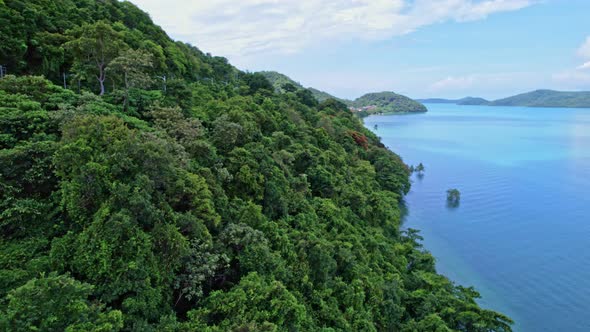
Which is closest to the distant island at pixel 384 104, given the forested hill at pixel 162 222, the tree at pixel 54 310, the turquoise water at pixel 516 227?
the turquoise water at pixel 516 227

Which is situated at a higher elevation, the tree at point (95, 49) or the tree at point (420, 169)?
the tree at point (95, 49)

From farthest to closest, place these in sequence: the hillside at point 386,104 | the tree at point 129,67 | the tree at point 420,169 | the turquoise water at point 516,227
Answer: the hillside at point 386,104 < the tree at point 420,169 < the turquoise water at point 516,227 < the tree at point 129,67

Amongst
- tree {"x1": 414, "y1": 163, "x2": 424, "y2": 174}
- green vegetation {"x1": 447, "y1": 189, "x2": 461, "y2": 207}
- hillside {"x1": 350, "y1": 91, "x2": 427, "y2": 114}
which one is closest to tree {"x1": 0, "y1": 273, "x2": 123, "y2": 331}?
green vegetation {"x1": 447, "y1": 189, "x2": 461, "y2": 207}

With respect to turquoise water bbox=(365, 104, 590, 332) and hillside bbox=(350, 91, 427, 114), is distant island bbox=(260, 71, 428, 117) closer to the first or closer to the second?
hillside bbox=(350, 91, 427, 114)

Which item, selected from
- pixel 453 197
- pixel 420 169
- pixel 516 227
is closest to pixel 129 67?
pixel 516 227

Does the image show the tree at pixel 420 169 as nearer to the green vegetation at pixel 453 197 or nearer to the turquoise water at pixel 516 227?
the turquoise water at pixel 516 227

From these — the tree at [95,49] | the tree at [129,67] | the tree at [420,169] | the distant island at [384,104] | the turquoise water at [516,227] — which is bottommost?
the turquoise water at [516,227]

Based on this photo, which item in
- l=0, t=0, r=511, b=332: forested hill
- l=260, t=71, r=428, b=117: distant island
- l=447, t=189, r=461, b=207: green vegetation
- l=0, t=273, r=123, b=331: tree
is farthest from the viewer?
l=260, t=71, r=428, b=117: distant island
